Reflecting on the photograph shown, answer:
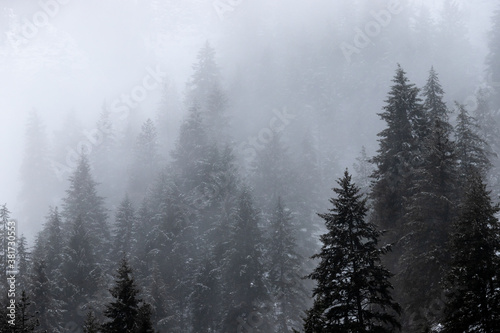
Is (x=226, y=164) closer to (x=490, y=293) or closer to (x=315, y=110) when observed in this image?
(x=490, y=293)

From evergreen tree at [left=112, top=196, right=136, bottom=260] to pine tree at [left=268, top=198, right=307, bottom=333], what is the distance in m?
13.1

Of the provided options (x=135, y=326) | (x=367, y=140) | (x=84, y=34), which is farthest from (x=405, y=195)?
(x=84, y=34)

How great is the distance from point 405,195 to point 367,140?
149 ft

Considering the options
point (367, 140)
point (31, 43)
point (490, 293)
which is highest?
point (31, 43)

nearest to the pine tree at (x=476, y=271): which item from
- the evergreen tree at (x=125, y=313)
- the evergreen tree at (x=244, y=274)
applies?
the evergreen tree at (x=125, y=313)

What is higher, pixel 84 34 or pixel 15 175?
pixel 84 34

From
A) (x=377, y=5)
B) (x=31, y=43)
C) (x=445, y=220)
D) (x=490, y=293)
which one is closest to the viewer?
(x=490, y=293)

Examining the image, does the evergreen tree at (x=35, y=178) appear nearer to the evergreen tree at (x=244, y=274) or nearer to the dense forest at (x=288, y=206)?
the dense forest at (x=288, y=206)

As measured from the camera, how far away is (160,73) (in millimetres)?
87625

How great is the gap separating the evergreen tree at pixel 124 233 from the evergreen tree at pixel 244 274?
9713 mm

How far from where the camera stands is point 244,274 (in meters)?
30.3

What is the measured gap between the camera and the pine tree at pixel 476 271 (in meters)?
12.5

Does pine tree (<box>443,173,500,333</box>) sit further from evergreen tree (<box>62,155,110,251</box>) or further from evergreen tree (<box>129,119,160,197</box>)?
evergreen tree (<box>129,119,160,197</box>)

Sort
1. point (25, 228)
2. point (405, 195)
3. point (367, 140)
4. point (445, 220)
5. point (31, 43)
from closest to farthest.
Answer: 1. point (445, 220)
2. point (405, 195)
3. point (25, 228)
4. point (367, 140)
5. point (31, 43)
